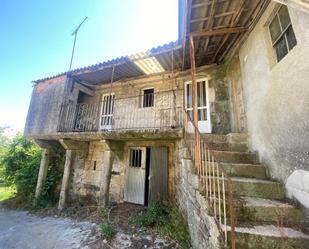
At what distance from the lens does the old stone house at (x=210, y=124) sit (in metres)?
2.32

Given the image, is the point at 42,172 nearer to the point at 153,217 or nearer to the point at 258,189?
the point at 153,217

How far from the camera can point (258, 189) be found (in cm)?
283

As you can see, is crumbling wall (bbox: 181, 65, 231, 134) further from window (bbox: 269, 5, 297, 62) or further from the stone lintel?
the stone lintel

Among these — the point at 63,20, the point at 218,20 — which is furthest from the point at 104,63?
the point at 63,20

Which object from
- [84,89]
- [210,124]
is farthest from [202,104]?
[84,89]

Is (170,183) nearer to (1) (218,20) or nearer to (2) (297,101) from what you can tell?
(2) (297,101)

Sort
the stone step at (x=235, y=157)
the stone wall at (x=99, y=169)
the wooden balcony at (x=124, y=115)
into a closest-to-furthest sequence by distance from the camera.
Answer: the stone step at (x=235, y=157), the wooden balcony at (x=124, y=115), the stone wall at (x=99, y=169)

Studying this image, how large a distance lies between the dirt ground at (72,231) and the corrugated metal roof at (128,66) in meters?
5.44

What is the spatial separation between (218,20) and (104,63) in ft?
14.2

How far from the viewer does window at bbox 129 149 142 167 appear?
271 inches

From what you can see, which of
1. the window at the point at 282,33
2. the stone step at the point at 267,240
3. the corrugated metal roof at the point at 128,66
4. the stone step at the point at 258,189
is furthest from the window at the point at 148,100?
the stone step at the point at 267,240

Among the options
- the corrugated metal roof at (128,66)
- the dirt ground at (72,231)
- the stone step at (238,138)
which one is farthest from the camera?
the corrugated metal roof at (128,66)

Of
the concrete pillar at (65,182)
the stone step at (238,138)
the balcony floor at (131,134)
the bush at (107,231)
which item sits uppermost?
the balcony floor at (131,134)

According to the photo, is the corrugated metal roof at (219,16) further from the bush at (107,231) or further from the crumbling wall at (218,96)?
the bush at (107,231)
